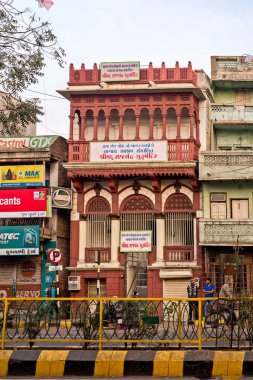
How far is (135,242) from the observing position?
103 feet

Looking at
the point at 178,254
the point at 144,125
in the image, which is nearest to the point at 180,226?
the point at 178,254

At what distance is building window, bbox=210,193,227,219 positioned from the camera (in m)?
31.7

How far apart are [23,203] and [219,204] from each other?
8874 millimetres

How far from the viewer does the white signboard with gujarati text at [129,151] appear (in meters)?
31.3

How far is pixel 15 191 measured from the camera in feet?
104

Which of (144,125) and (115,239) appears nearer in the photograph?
(115,239)

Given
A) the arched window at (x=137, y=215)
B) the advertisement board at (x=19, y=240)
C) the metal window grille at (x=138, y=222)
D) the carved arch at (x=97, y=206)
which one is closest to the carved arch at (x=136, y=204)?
the arched window at (x=137, y=215)

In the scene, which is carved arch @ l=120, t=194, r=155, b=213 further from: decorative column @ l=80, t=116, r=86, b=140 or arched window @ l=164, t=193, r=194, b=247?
decorative column @ l=80, t=116, r=86, b=140

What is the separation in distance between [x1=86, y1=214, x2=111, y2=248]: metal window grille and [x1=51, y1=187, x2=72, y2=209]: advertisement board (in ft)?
3.90

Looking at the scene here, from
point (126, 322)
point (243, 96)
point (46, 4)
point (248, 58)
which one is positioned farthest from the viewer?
point (243, 96)

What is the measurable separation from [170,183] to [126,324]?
59.6 feet

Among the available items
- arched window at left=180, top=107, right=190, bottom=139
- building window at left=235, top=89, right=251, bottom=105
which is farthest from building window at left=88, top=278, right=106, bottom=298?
building window at left=235, top=89, right=251, bottom=105

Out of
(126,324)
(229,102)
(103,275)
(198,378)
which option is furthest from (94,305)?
(229,102)

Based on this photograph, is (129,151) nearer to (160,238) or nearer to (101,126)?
(101,126)
